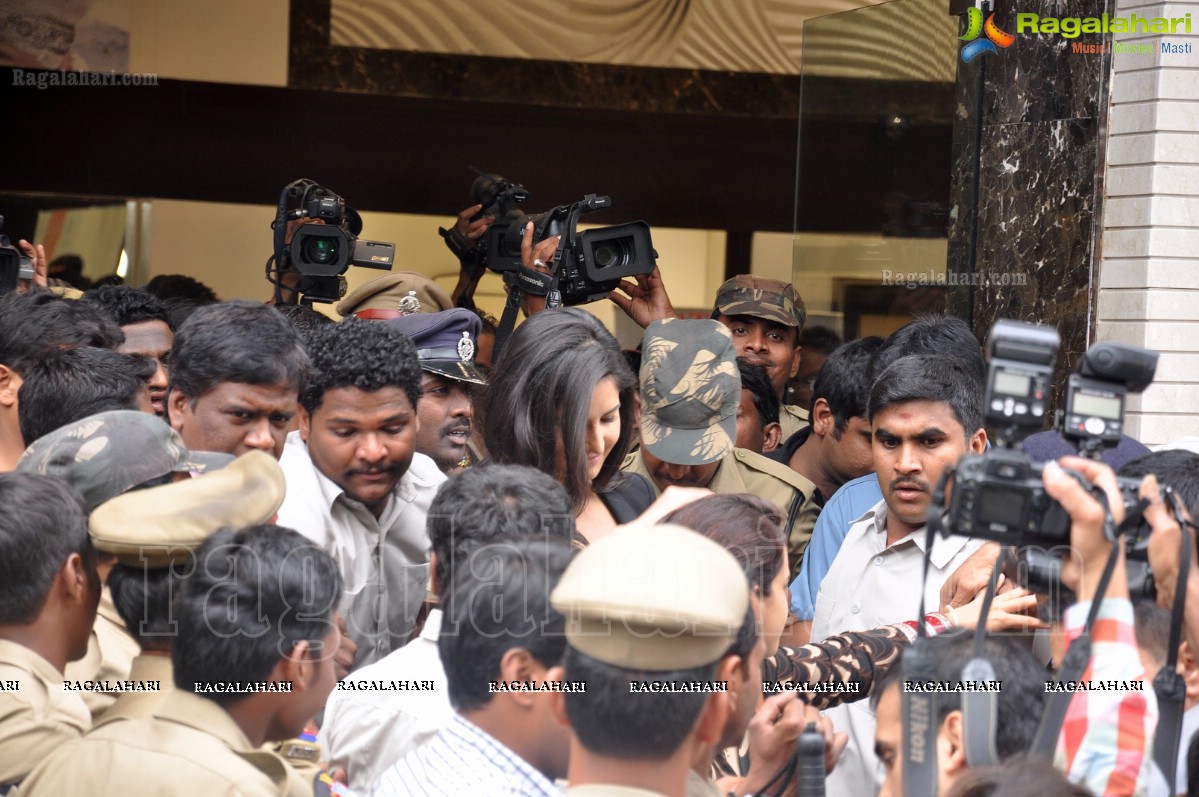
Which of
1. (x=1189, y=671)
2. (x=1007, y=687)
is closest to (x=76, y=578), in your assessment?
(x=1007, y=687)

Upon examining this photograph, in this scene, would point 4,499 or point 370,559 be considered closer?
point 4,499

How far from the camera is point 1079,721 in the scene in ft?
5.60

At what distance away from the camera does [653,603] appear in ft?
5.17

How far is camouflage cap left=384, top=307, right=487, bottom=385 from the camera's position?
340 cm

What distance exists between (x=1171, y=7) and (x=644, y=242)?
5.81 feet

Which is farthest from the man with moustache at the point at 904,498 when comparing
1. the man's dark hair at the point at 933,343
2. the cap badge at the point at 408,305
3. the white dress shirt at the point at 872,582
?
the cap badge at the point at 408,305

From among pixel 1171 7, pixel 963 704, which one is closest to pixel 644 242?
pixel 1171 7

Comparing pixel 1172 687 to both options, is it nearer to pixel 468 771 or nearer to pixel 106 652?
pixel 468 771

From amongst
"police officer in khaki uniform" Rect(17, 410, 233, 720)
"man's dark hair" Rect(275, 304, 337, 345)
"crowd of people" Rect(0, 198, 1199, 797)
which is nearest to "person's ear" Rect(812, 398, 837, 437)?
"crowd of people" Rect(0, 198, 1199, 797)

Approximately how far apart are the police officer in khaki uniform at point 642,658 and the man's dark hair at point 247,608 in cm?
43

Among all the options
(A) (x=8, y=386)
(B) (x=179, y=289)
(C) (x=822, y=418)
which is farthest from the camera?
(B) (x=179, y=289)

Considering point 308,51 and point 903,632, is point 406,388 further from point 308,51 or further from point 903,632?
point 308,51

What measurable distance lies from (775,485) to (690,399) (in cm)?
56

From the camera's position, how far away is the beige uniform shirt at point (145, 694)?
6.17 ft
